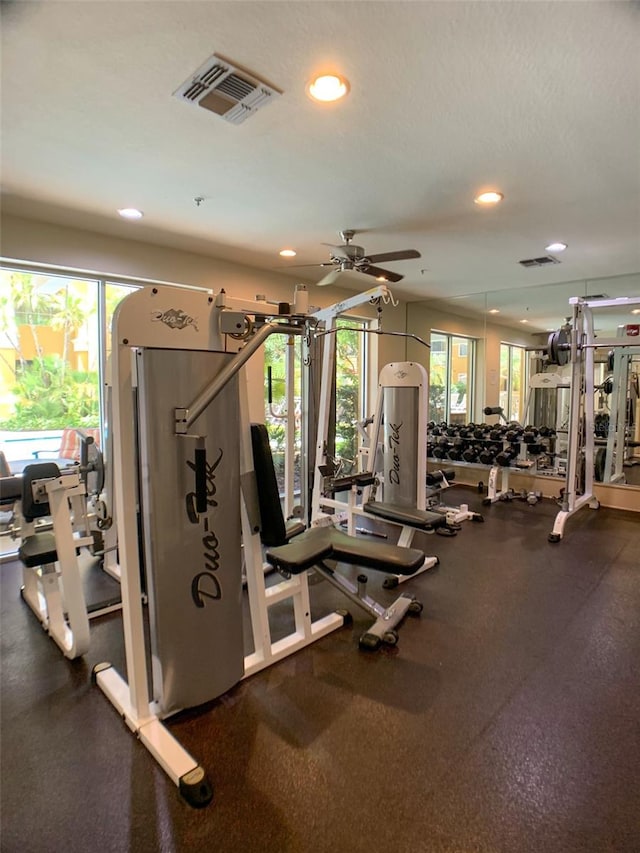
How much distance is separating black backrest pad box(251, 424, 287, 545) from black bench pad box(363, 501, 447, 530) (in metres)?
1.09

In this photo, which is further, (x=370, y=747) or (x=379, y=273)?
(x=379, y=273)

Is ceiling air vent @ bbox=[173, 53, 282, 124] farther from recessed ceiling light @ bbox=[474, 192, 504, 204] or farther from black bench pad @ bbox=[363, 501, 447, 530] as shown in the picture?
black bench pad @ bbox=[363, 501, 447, 530]

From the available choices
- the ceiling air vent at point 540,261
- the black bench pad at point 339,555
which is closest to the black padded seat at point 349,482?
the black bench pad at point 339,555

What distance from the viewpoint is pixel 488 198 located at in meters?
2.85

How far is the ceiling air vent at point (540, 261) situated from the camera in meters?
4.24

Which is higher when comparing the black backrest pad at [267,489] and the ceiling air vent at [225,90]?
the ceiling air vent at [225,90]

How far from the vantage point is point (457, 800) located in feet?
4.56

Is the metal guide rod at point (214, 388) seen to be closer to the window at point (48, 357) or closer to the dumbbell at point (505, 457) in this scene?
the window at point (48, 357)

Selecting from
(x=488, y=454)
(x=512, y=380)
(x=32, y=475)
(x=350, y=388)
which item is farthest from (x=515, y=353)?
(x=32, y=475)

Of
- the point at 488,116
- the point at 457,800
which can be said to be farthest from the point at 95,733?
the point at 488,116

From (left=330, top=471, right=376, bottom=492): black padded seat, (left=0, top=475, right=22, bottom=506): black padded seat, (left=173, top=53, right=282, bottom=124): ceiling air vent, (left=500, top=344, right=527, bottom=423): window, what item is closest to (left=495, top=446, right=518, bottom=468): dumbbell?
(left=500, top=344, right=527, bottom=423): window

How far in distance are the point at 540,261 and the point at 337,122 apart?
311 centimetres

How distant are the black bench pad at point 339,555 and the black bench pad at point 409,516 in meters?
0.45

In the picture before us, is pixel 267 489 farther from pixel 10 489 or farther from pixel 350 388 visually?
pixel 350 388
